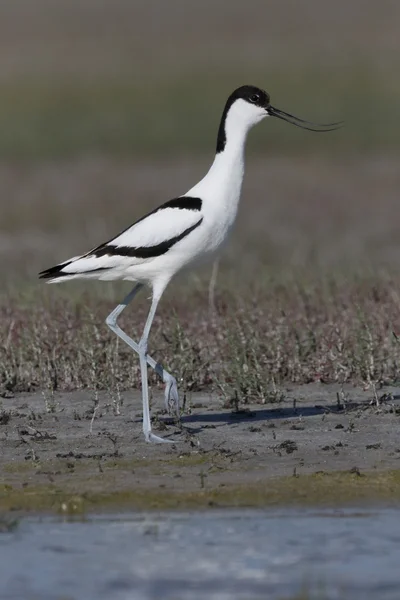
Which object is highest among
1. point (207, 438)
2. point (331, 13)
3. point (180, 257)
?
point (331, 13)

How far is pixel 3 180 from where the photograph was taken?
21250mm

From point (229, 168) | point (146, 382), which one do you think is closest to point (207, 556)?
point (146, 382)

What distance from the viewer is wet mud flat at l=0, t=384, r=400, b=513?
6.76m

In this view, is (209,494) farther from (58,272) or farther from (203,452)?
(58,272)

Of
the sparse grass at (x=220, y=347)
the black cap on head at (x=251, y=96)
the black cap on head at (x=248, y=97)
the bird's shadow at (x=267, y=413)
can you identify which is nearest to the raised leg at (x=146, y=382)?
the bird's shadow at (x=267, y=413)

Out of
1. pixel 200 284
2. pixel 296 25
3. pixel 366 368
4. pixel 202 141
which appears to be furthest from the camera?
pixel 296 25

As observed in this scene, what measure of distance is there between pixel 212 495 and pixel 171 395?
60.6 inches

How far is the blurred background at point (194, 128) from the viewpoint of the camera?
16.9 m

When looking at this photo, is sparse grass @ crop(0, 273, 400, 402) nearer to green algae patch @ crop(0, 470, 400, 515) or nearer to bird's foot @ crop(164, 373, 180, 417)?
bird's foot @ crop(164, 373, 180, 417)

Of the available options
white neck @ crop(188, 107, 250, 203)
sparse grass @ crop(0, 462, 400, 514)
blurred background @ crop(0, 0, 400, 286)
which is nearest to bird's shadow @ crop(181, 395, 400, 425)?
white neck @ crop(188, 107, 250, 203)

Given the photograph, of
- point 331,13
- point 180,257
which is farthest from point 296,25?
point 180,257

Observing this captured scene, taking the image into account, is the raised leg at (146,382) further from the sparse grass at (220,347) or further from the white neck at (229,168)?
the white neck at (229,168)

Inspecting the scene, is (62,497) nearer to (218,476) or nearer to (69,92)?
(218,476)

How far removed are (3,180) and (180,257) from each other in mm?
13366
